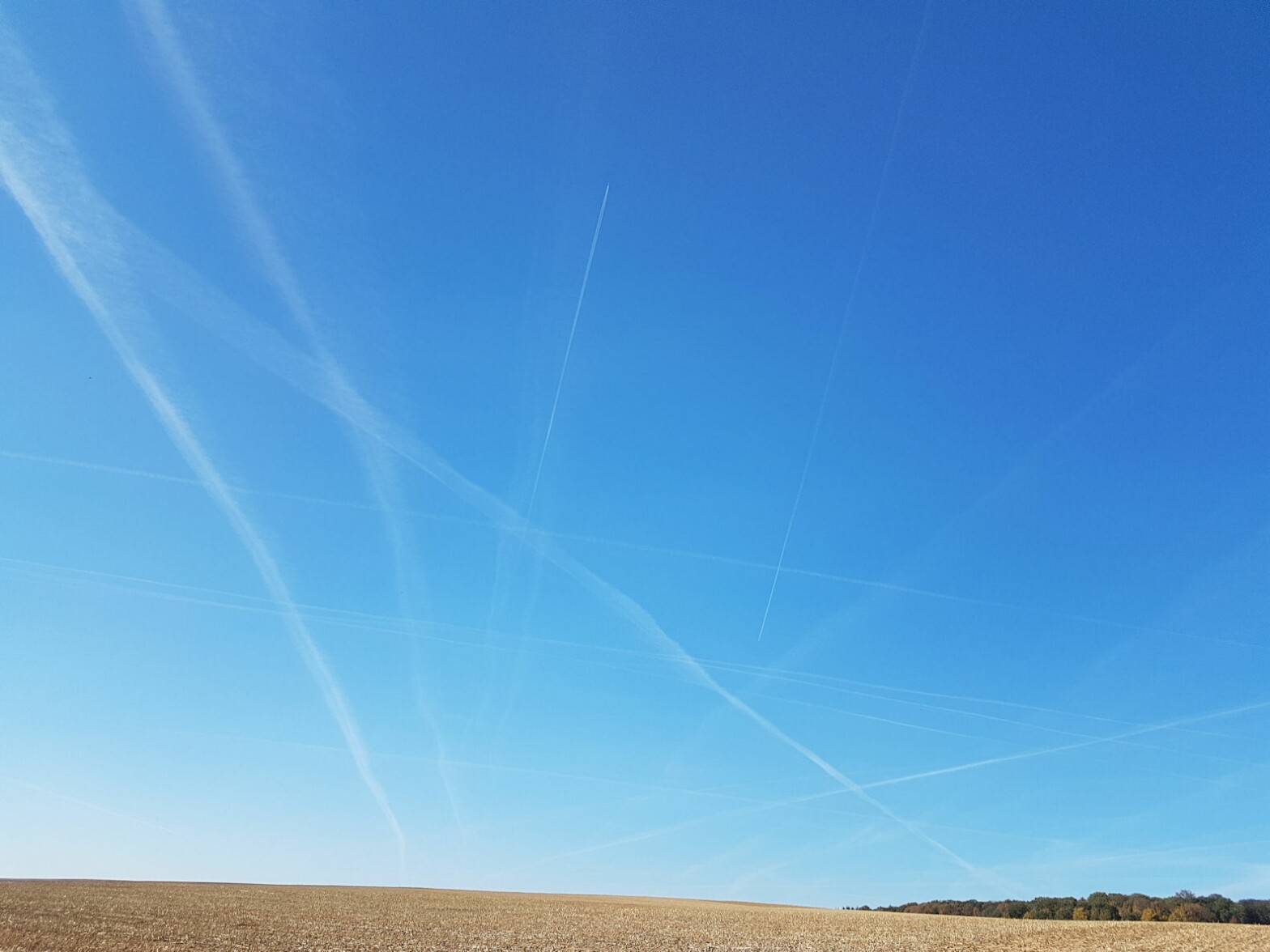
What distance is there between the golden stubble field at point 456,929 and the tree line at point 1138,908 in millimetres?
42765

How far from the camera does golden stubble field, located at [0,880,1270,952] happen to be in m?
37.6

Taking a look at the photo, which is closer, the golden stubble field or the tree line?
the golden stubble field

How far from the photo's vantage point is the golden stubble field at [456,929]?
123ft

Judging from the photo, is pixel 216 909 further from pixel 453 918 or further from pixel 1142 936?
pixel 1142 936

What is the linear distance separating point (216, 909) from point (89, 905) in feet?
25.9

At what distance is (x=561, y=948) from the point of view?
38.6 meters

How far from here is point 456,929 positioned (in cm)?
4828

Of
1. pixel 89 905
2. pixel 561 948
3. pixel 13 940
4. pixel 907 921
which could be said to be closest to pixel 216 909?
pixel 89 905

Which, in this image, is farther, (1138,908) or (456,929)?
(1138,908)

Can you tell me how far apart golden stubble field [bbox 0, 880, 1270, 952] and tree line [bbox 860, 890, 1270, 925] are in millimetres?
42765

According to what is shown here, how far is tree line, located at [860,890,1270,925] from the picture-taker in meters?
97.9

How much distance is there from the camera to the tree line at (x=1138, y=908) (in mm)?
97887

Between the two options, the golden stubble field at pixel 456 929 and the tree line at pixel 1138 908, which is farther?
the tree line at pixel 1138 908

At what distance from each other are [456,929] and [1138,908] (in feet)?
314
